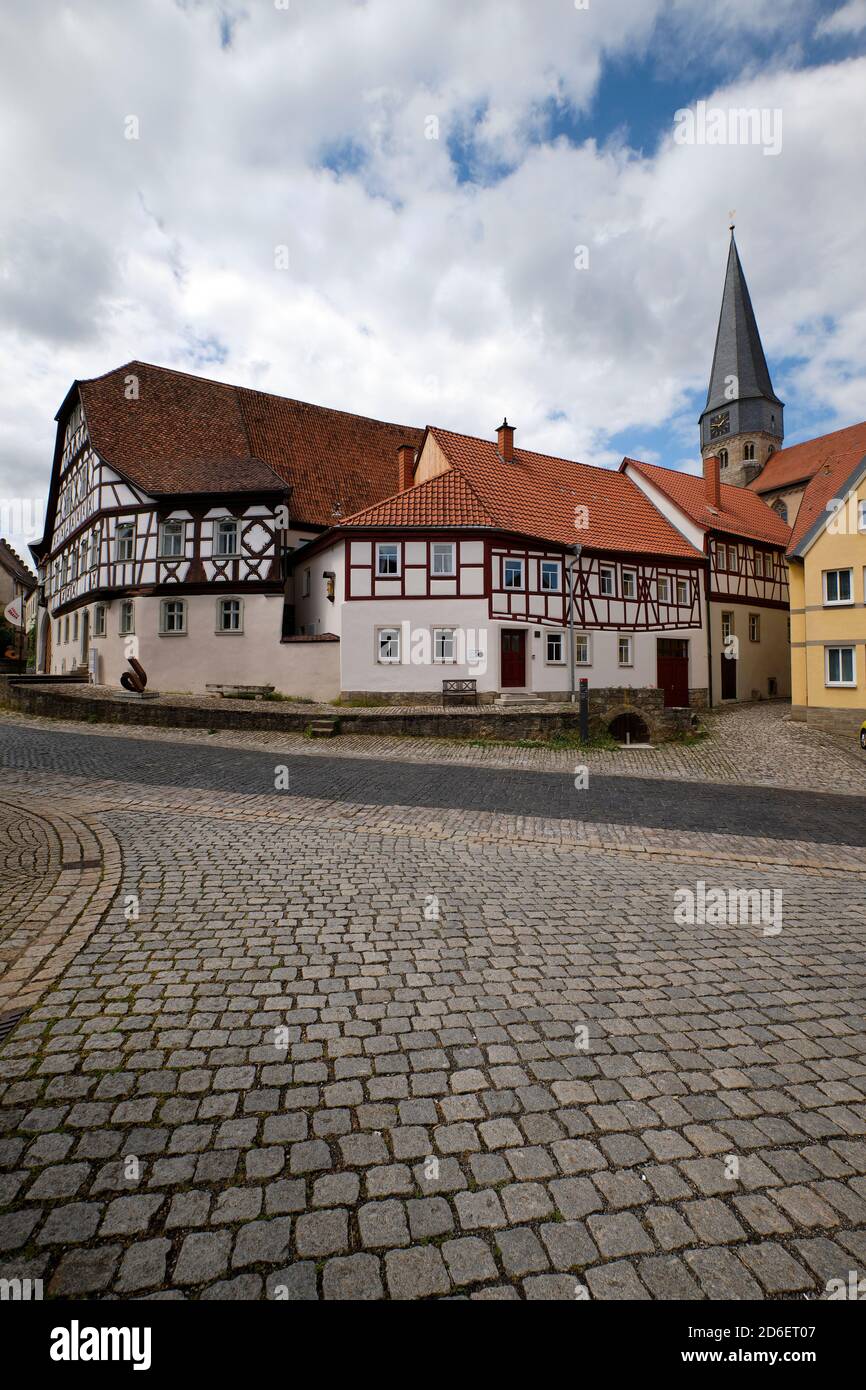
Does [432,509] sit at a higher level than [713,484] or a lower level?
lower

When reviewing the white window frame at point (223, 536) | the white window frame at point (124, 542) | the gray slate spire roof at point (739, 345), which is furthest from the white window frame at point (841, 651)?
the gray slate spire roof at point (739, 345)

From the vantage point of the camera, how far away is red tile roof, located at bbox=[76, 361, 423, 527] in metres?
27.8

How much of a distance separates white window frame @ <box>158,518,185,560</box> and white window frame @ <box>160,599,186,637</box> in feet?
5.66

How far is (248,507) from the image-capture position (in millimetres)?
26688

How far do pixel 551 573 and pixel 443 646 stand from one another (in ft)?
17.8

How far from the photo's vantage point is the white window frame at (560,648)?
84.1 ft

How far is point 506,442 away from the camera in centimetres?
2950

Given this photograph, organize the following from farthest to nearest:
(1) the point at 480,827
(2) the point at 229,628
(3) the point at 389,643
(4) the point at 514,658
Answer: (2) the point at 229,628 < (4) the point at 514,658 < (3) the point at 389,643 < (1) the point at 480,827

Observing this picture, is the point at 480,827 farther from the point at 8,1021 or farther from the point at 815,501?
the point at 815,501

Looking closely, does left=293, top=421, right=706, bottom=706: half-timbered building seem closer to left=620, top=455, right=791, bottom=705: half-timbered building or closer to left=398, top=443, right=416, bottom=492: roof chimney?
left=398, top=443, right=416, bottom=492: roof chimney

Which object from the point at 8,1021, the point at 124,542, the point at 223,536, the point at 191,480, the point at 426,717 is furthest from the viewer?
the point at 124,542

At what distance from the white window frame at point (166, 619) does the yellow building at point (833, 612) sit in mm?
22034

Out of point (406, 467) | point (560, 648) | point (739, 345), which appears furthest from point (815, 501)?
point (739, 345)
